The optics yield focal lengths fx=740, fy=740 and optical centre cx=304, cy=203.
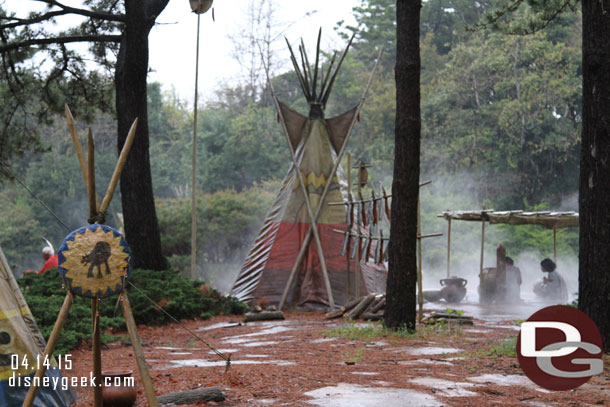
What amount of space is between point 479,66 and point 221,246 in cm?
1063

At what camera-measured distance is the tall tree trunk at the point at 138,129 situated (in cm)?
1019

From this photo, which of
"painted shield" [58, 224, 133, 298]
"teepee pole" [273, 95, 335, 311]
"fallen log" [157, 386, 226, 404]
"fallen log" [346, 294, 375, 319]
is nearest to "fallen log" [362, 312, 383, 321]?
"fallen log" [346, 294, 375, 319]

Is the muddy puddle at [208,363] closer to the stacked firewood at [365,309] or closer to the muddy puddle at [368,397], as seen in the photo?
the muddy puddle at [368,397]

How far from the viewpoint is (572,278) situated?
21.7 meters

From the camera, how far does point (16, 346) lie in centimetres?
375

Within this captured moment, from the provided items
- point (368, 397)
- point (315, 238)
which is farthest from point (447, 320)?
point (368, 397)

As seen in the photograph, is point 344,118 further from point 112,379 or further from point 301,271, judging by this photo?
point 112,379

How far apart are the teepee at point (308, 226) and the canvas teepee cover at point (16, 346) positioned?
6.82m

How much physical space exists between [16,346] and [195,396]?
37.5 inches

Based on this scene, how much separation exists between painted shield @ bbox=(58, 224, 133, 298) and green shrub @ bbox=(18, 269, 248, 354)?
3176mm

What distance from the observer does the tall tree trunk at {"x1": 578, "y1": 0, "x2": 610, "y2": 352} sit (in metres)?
5.61

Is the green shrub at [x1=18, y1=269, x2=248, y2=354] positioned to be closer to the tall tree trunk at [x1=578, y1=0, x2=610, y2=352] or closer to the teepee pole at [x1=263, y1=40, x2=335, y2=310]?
the teepee pole at [x1=263, y1=40, x2=335, y2=310]

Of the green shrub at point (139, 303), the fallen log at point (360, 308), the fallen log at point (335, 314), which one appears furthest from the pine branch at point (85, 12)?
the fallen log at point (360, 308)

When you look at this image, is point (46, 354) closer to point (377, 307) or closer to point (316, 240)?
point (377, 307)
